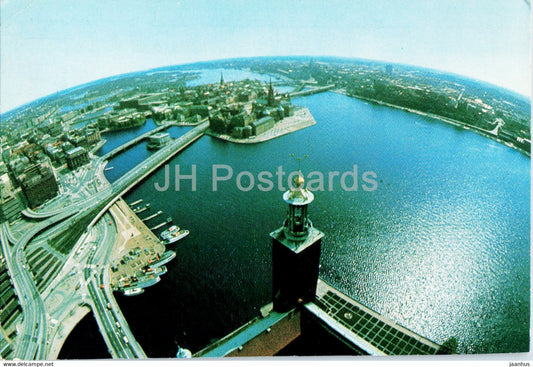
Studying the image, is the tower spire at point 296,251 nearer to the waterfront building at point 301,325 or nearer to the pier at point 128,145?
the waterfront building at point 301,325

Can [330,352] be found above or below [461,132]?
above

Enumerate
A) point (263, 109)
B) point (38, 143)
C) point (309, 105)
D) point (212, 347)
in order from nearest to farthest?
point (212, 347) → point (38, 143) → point (263, 109) → point (309, 105)

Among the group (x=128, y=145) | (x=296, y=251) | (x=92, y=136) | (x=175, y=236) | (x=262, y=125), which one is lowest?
(x=128, y=145)

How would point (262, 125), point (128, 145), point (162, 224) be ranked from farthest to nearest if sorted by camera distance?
point (262, 125) → point (128, 145) → point (162, 224)

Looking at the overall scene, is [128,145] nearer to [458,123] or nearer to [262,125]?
[262,125]

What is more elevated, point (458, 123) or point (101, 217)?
point (458, 123)

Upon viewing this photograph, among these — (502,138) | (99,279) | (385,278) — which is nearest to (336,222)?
(385,278)

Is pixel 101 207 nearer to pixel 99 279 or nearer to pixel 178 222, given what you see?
pixel 178 222

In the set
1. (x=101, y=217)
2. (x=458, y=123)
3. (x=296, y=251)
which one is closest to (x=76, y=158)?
(x=101, y=217)
